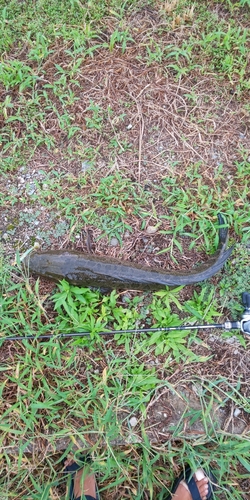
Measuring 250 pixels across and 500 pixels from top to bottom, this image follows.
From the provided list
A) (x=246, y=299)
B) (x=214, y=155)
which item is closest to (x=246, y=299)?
(x=246, y=299)

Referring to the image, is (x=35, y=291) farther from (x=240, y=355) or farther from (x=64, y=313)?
(x=240, y=355)

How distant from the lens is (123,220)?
3.95m

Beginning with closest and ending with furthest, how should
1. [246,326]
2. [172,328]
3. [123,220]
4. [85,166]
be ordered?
[246,326] → [172,328] → [123,220] → [85,166]

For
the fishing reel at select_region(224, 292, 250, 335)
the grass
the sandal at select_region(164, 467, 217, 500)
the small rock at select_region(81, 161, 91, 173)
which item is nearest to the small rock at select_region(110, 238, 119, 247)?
the grass

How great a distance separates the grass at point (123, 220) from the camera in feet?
11.7

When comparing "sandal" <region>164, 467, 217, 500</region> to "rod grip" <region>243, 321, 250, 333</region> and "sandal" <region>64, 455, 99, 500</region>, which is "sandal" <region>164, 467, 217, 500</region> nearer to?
"sandal" <region>64, 455, 99, 500</region>

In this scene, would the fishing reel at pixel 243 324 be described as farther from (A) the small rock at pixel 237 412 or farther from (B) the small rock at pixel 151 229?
(B) the small rock at pixel 151 229

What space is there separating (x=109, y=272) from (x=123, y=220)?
2.06 feet

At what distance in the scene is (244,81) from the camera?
4070 mm

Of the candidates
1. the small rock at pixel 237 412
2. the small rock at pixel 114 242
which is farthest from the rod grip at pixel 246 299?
the small rock at pixel 114 242

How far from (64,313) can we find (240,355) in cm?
187

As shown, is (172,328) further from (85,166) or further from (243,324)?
(85,166)

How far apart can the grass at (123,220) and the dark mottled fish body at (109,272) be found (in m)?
0.14

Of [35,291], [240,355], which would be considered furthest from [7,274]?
[240,355]
